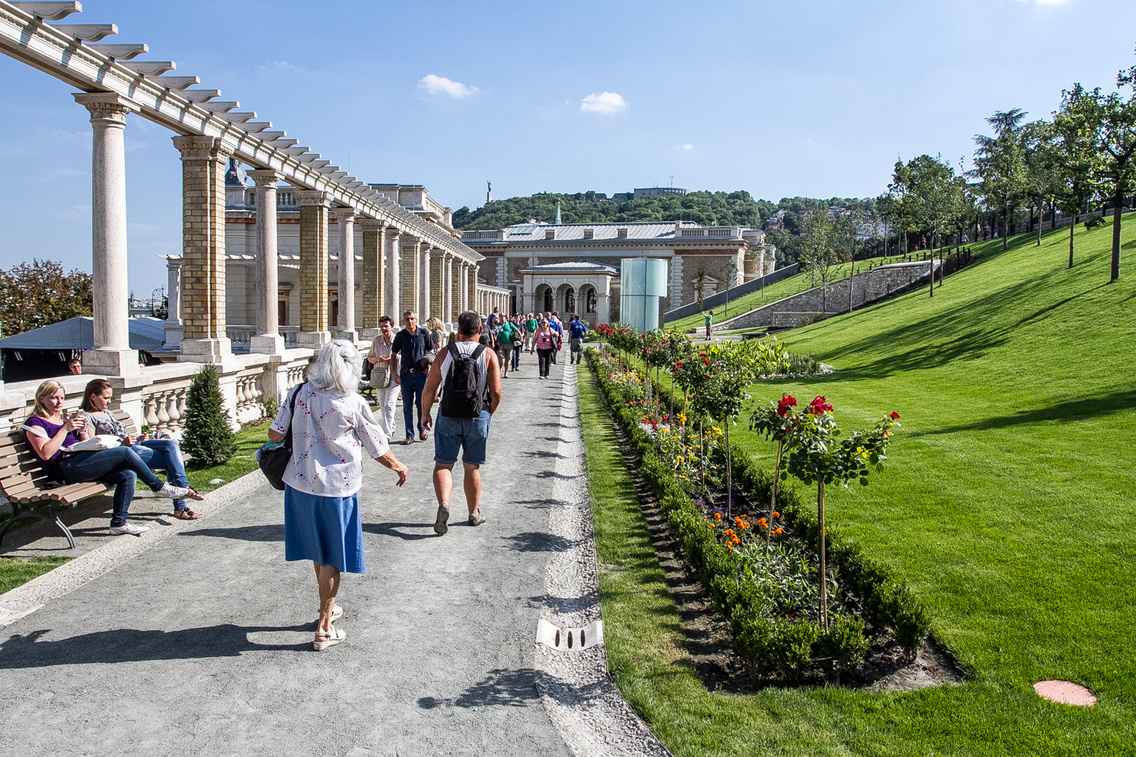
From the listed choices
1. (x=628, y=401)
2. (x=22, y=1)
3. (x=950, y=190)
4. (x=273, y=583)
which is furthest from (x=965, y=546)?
(x=950, y=190)

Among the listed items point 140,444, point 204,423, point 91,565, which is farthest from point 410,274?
point 91,565

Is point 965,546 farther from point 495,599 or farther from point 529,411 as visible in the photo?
point 529,411

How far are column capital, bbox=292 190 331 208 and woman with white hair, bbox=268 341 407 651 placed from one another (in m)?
13.3

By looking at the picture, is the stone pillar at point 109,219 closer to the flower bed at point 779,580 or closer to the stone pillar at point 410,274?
the flower bed at point 779,580

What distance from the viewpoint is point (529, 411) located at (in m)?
15.6

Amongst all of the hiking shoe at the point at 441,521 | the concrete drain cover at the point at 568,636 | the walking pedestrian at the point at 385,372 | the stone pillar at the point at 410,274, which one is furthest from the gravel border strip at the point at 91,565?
the stone pillar at the point at 410,274

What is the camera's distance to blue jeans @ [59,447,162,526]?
638 cm

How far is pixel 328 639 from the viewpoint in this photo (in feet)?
15.0

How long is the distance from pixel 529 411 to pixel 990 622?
11.2 metres

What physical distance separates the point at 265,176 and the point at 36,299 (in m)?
34.4

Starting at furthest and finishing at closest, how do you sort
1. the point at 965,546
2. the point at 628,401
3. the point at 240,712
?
the point at 628,401 < the point at 965,546 < the point at 240,712

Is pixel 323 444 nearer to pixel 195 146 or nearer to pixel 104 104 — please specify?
pixel 104 104

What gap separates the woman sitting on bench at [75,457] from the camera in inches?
247

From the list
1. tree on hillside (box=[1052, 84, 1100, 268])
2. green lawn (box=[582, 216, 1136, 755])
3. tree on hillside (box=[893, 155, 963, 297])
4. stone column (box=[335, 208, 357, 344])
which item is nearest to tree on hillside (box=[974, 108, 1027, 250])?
tree on hillside (box=[893, 155, 963, 297])
